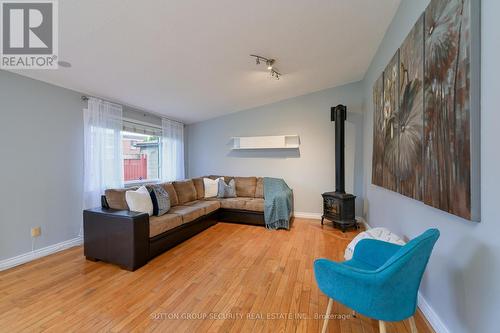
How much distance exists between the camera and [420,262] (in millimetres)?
1114

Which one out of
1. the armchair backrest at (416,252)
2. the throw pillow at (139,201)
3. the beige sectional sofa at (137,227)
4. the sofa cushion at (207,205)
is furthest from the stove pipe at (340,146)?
the throw pillow at (139,201)

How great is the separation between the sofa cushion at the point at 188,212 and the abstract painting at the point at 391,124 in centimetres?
269

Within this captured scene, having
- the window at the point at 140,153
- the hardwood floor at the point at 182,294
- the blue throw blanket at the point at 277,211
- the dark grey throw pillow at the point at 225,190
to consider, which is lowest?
the hardwood floor at the point at 182,294

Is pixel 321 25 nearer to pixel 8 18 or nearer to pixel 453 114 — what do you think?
pixel 453 114

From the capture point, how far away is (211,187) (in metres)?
4.60

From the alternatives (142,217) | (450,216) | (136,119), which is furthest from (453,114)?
(136,119)

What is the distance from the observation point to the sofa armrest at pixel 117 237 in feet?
7.72

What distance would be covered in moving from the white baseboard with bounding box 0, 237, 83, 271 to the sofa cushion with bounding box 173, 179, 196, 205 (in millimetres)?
1540

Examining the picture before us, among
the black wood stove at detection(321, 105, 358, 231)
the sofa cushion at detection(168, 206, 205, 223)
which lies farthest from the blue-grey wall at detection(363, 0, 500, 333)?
the sofa cushion at detection(168, 206, 205, 223)

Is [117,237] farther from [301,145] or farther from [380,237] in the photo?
[301,145]

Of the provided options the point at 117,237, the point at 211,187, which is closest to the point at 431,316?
the point at 117,237

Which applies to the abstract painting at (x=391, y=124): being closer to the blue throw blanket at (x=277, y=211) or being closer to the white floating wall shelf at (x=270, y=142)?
the blue throw blanket at (x=277, y=211)

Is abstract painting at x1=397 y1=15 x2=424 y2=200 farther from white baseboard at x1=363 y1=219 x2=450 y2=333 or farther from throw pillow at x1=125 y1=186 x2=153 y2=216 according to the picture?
throw pillow at x1=125 y1=186 x2=153 y2=216

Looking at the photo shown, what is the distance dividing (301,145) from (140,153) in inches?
136
